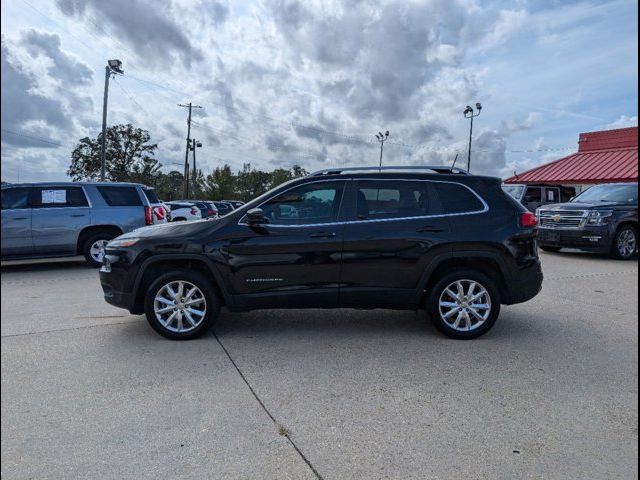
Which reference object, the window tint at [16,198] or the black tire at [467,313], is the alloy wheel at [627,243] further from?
the window tint at [16,198]

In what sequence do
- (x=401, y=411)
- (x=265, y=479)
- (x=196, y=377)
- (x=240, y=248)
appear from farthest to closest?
(x=240, y=248) → (x=196, y=377) → (x=401, y=411) → (x=265, y=479)

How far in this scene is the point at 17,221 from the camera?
9305 mm

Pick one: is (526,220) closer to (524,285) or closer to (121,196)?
(524,285)

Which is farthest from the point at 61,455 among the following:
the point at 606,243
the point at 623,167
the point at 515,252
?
the point at 623,167

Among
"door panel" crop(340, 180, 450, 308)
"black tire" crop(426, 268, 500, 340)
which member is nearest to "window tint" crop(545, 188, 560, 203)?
"black tire" crop(426, 268, 500, 340)

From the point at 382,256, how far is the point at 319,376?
150 centimetres

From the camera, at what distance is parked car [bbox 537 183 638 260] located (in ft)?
36.6

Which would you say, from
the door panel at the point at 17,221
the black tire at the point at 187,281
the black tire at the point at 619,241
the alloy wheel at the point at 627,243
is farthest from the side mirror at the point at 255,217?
the alloy wheel at the point at 627,243

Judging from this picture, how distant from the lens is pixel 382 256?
4.90 m

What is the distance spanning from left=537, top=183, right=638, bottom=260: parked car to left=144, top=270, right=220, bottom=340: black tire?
9.76 meters

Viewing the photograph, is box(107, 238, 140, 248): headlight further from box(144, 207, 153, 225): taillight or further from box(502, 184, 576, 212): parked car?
box(502, 184, 576, 212): parked car

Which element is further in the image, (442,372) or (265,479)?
(442,372)

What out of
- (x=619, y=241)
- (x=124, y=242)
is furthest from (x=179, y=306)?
(x=619, y=241)

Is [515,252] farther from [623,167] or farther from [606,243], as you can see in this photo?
[623,167]
